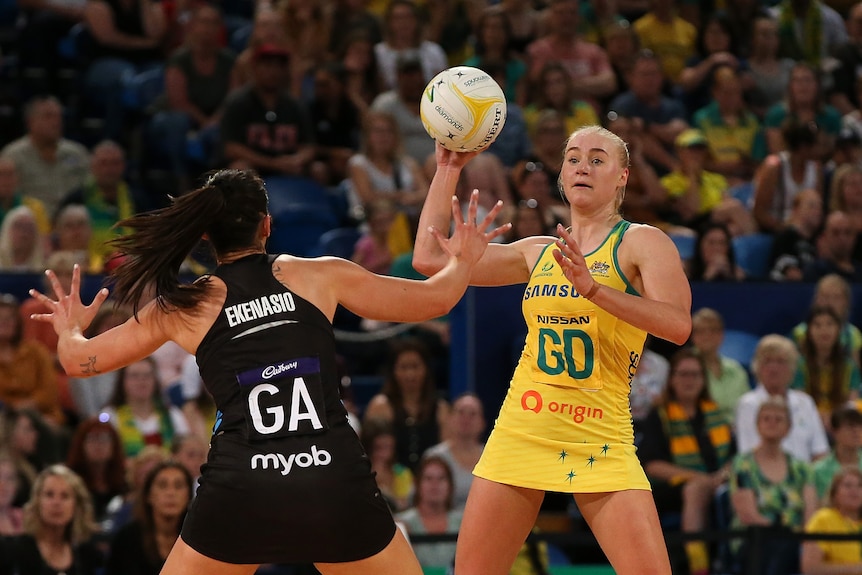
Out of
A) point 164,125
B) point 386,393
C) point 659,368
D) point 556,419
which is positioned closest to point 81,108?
point 164,125

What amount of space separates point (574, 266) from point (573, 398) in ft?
1.99

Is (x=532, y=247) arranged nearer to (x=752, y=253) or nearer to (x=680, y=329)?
(x=680, y=329)

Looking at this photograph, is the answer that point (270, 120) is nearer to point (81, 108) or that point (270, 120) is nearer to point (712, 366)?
point (81, 108)

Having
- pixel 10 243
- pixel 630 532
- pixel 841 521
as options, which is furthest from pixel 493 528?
pixel 10 243

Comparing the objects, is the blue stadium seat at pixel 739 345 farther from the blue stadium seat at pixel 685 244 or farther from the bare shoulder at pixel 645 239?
the bare shoulder at pixel 645 239

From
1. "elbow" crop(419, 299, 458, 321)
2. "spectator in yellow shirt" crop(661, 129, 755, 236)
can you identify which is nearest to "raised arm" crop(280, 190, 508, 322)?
"elbow" crop(419, 299, 458, 321)

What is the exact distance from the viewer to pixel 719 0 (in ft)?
49.3

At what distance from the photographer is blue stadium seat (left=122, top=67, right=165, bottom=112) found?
40.9 ft

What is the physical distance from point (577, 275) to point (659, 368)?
198 inches

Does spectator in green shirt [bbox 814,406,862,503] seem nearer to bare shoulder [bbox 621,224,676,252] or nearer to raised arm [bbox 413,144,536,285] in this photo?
raised arm [bbox 413,144,536,285]

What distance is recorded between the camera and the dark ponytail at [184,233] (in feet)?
15.7

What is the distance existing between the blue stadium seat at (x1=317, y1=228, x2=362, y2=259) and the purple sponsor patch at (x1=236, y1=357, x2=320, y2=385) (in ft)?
20.4

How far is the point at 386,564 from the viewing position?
462 centimetres

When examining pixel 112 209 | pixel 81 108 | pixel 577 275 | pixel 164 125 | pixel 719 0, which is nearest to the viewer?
pixel 577 275
